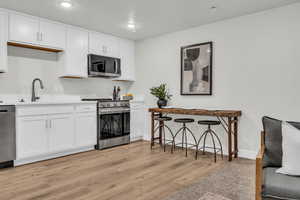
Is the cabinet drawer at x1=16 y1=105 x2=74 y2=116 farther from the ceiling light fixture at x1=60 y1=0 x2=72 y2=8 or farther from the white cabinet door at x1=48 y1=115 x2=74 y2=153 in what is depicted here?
the ceiling light fixture at x1=60 y1=0 x2=72 y2=8

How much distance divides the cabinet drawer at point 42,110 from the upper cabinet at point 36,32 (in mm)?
1111

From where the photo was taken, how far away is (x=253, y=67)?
12.0ft

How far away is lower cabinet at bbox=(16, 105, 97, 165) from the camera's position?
337cm

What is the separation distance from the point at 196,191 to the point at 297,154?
1.16 meters

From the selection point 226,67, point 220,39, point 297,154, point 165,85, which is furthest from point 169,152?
point 297,154

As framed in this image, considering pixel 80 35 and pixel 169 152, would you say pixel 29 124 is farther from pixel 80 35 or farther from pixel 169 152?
pixel 169 152

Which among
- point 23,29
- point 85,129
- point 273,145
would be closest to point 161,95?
point 85,129

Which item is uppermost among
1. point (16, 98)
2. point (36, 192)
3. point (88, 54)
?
point (88, 54)

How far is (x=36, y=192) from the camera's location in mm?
2428

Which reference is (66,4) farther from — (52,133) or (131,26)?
(52,133)

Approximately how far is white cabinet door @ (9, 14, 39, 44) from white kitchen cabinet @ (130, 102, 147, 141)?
7.70 ft

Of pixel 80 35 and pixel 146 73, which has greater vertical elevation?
pixel 80 35

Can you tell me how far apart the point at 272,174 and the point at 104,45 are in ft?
13.4

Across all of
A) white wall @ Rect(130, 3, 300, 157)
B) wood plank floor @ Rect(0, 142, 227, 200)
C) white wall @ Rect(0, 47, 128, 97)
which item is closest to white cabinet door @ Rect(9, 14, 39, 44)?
white wall @ Rect(0, 47, 128, 97)
